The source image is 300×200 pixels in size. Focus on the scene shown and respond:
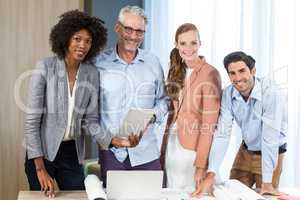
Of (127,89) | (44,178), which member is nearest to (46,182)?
(44,178)

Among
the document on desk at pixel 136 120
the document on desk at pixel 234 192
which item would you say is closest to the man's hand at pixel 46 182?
the document on desk at pixel 136 120

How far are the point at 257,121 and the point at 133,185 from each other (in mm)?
773

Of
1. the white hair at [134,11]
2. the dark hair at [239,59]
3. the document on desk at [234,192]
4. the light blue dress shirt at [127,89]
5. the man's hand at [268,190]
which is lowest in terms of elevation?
the man's hand at [268,190]

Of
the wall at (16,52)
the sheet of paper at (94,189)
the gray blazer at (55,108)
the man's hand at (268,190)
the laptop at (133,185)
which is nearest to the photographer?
the sheet of paper at (94,189)

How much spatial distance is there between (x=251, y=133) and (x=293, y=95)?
40 centimetres

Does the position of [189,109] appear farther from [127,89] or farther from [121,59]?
[121,59]

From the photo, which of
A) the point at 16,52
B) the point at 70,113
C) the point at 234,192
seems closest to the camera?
the point at 234,192

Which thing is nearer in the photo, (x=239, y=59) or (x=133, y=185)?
(x=133, y=185)

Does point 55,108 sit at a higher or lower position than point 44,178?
higher

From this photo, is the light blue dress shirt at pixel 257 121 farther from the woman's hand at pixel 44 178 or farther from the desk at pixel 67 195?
the woman's hand at pixel 44 178

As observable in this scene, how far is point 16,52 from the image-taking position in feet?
8.88

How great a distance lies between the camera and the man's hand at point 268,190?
7.70 feet

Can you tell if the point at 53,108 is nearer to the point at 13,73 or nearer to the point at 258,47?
the point at 13,73

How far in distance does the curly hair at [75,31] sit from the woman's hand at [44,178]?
1.80 ft
